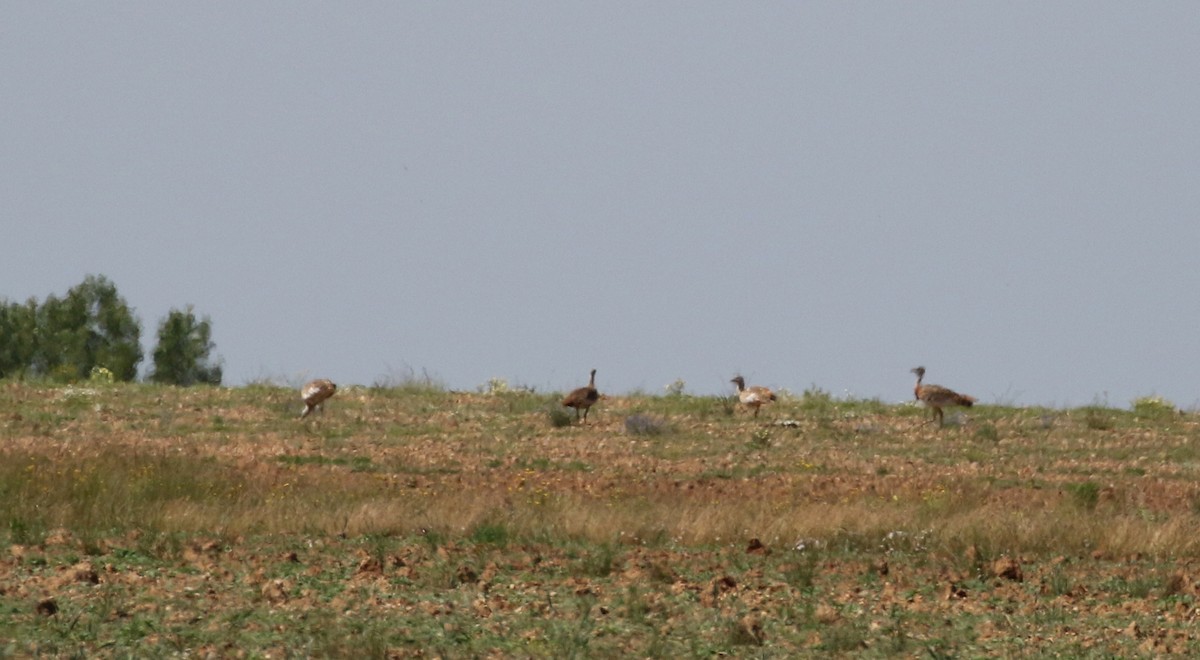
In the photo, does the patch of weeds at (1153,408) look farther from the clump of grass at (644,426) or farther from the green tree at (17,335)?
the green tree at (17,335)

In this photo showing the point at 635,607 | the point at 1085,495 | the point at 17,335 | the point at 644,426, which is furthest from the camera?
the point at 17,335

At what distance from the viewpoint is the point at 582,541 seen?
50.2 ft

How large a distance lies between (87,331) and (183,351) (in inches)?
120

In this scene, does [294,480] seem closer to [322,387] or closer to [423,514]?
[423,514]

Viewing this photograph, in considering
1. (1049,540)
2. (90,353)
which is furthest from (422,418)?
(90,353)

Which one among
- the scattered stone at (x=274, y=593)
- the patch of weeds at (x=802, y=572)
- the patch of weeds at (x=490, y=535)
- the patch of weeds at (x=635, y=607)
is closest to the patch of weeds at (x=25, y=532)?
A: the scattered stone at (x=274, y=593)

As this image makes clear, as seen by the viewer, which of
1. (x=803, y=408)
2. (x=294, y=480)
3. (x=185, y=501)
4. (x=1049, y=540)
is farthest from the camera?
(x=803, y=408)

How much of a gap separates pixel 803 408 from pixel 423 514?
1699 cm

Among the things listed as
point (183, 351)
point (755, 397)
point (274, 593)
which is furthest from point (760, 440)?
point (183, 351)

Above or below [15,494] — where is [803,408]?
above

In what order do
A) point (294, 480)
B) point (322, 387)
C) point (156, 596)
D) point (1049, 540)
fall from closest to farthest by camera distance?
point (156, 596) → point (1049, 540) → point (294, 480) → point (322, 387)

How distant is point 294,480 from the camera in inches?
800

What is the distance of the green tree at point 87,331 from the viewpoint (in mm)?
54469

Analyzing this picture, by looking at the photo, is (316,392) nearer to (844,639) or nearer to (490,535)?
(490,535)
